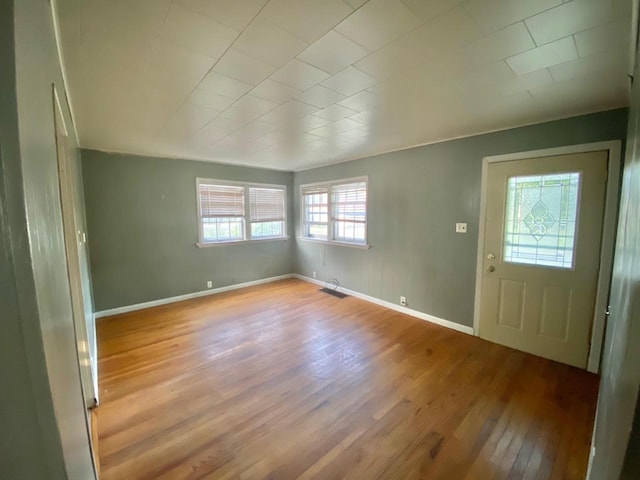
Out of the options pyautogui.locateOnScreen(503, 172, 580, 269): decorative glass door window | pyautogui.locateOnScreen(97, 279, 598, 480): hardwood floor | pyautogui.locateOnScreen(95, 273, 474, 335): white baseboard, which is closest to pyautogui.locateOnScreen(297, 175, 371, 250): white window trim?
pyautogui.locateOnScreen(95, 273, 474, 335): white baseboard

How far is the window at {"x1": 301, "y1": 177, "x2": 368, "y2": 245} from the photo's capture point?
447 cm

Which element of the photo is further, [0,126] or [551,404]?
[551,404]

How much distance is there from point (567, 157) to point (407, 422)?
2.78 meters

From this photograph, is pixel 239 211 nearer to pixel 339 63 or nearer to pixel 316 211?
pixel 316 211

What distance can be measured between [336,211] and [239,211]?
1.88 m

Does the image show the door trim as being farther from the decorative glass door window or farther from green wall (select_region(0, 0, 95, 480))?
green wall (select_region(0, 0, 95, 480))

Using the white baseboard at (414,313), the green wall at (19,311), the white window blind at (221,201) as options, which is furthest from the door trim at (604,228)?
the white window blind at (221,201)

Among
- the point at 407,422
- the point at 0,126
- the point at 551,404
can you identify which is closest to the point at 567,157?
the point at 551,404

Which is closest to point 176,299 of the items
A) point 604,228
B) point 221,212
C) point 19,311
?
point 221,212

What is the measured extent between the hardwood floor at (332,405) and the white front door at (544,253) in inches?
10.4

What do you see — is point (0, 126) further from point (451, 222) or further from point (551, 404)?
point (451, 222)

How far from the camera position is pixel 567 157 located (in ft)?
8.09

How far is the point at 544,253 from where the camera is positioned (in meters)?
2.66

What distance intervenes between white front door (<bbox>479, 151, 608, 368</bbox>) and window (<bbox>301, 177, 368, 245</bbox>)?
6.35ft
